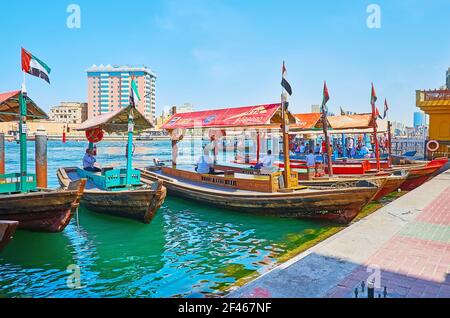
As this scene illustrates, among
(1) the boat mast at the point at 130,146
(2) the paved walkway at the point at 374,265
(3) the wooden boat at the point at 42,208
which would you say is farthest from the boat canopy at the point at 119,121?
(2) the paved walkway at the point at 374,265

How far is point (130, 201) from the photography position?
1096 centimetres

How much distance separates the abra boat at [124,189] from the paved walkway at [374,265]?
5.65 m

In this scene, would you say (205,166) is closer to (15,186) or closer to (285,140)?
(285,140)

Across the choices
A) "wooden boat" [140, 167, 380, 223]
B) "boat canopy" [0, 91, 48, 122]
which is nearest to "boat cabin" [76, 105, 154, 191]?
"boat canopy" [0, 91, 48, 122]

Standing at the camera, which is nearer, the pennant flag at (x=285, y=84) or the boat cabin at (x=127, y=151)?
the pennant flag at (x=285, y=84)

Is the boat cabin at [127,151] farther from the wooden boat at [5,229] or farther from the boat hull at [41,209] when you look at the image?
the wooden boat at [5,229]

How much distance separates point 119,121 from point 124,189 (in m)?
3.05

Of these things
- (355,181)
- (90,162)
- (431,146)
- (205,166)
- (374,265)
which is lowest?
(374,265)

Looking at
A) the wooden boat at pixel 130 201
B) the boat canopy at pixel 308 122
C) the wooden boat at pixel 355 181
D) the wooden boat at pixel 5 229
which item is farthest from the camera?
the boat canopy at pixel 308 122

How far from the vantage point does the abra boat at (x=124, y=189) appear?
10797 mm

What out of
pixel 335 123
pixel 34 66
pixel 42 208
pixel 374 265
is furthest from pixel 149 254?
pixel 335 123

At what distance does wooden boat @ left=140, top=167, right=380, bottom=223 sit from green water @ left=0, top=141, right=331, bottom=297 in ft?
1.30
